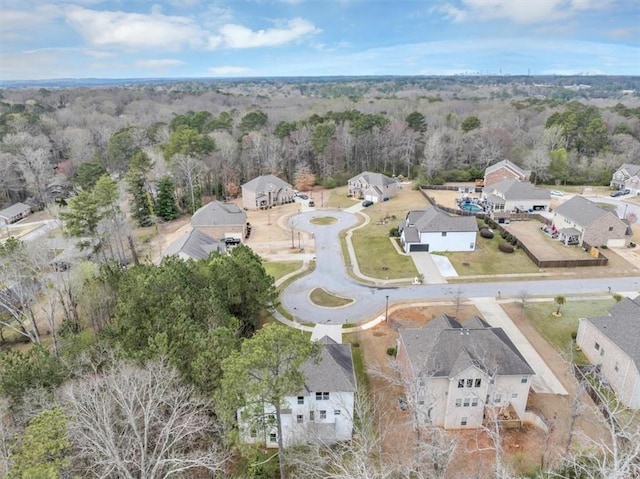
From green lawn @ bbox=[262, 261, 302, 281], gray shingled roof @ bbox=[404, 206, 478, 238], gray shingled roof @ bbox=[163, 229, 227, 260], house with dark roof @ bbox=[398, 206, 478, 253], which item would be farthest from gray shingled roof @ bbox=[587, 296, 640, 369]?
gray shingled roof @ bbox=[163, 229, 227, 260]

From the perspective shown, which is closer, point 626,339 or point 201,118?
point 626,339

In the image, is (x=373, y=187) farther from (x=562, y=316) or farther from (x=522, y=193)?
(x=562, y=316)

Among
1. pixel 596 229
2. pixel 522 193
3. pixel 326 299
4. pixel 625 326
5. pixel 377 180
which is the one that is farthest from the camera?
pixel 377 180

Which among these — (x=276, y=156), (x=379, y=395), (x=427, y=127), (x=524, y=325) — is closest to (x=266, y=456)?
(x=379, y=395)

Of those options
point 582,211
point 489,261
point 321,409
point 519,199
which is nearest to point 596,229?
point 582,211

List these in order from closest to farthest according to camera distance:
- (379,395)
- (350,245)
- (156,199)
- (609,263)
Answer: (379,395) < (609,263) < (350,245) < (156,199)

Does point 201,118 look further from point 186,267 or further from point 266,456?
point 266,456

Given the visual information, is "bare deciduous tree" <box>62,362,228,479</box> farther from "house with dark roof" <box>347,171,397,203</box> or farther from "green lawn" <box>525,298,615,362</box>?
"house with dark roof" <box>347,171,397,203</box>
